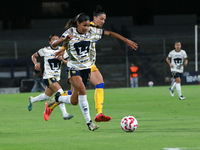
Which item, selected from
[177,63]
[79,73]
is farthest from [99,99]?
[177,63]

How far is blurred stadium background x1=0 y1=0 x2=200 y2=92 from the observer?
33219 mm

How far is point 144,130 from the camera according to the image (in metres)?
7.70

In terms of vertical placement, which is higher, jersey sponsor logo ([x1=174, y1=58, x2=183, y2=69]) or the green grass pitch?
jersey sponsor logo ([x1=174, y1=58, x2=183, y2=69])

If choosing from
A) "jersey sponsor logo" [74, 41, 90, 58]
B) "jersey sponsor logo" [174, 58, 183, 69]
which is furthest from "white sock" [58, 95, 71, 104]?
"jersey sponsor logo" [174, 58, 183, 69]

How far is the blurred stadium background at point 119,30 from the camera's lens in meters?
33.2

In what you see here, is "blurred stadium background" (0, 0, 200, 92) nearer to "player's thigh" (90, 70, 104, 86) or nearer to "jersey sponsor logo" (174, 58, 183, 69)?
"jersey sponsor logo" (174, 58, 183, 69)

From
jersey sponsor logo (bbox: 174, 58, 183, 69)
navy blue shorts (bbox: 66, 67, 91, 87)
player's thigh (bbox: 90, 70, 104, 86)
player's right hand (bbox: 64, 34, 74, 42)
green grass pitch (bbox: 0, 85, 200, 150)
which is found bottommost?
green grass pitch (bbox: 0, 85, 200, 150)

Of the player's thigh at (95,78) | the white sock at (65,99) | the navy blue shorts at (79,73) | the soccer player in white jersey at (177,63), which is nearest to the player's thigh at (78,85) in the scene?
the navy blue shorts at (79,73)

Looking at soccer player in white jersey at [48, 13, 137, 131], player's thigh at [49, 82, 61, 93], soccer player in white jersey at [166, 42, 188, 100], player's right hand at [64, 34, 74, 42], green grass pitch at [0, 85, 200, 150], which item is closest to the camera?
green grass pitch at [0, 85, 200, 150]

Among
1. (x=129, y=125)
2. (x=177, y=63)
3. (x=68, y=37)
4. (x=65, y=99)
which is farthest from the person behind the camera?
(x=177, y=63)

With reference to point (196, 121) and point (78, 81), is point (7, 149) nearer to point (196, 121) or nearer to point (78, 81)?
point (78, 81)

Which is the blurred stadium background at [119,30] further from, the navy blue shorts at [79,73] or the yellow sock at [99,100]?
the navy blue shorts at [79,73]

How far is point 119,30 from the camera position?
37.8 m

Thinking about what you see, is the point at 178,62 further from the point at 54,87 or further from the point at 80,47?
the point at 80,47
